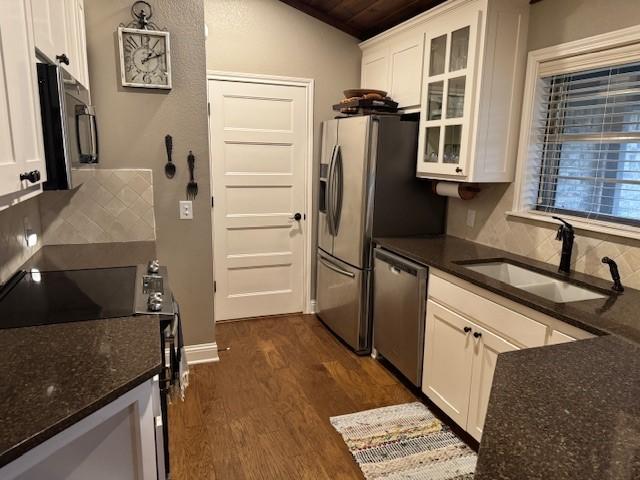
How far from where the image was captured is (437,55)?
115 inches

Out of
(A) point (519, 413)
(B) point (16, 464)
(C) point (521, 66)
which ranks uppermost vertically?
(C) point (521, 66)

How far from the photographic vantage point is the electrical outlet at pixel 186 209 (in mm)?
2930

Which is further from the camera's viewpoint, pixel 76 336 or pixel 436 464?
pixel 436 464

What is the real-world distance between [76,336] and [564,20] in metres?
2.75

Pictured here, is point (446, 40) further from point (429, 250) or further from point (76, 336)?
point (76, 336)

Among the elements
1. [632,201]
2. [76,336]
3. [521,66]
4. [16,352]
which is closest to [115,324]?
[76,336]

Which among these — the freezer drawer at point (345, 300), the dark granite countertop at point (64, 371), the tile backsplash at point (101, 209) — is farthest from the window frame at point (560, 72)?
the tile backsplash at point (101, 209)

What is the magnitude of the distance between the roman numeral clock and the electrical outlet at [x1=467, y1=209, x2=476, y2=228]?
216 centimetres

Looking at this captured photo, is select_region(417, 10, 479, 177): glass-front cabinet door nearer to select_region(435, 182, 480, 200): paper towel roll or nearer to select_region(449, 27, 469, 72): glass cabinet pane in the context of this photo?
select_region(449, 27, 469, 72): glass cabinet pane

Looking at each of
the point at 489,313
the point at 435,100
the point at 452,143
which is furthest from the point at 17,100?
the point at 435,100

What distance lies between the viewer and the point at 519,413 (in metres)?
0.93

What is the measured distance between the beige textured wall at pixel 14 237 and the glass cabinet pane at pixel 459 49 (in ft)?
8.33

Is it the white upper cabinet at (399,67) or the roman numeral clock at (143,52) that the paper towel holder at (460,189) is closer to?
the white upper cabinet at (399,67)

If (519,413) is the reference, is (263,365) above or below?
below
